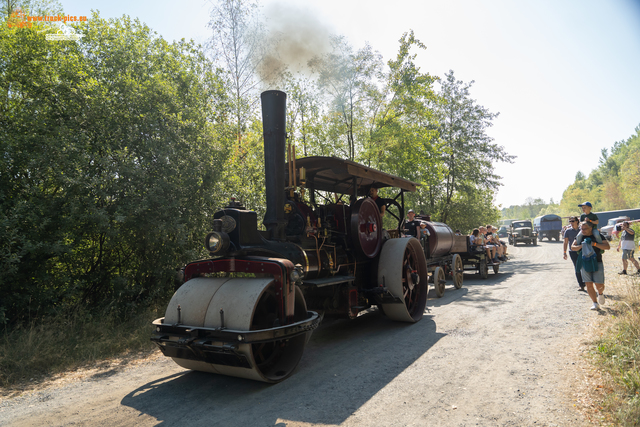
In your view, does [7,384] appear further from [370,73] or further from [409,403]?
[370,73]

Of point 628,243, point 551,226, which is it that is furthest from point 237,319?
point 551,226

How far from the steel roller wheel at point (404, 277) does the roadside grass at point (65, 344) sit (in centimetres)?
369

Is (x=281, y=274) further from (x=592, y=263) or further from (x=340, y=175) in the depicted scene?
(x=592, y=263)

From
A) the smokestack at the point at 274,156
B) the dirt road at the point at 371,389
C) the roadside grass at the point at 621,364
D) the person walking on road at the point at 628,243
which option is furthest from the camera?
the person walking on road at the point at 628,243

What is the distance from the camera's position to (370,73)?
16.7 meters

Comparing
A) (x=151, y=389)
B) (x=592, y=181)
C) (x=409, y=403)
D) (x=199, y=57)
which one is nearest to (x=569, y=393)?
(x=409, y=403)

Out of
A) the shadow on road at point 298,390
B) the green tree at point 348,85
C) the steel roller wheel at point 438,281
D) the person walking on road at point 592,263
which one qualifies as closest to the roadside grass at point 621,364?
the person walking on road at point 592,263

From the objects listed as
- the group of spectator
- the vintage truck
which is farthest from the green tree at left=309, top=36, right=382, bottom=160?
the vintage truck

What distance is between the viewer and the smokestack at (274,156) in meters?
4.70

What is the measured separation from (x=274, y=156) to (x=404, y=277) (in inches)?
128

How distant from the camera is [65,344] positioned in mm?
5301

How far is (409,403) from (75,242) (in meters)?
5.78

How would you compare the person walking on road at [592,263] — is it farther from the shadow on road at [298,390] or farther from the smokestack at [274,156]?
the smokestack at [274,156]

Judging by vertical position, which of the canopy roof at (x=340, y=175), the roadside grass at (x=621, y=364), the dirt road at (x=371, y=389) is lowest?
the dirt road at (x=371, y=389)
